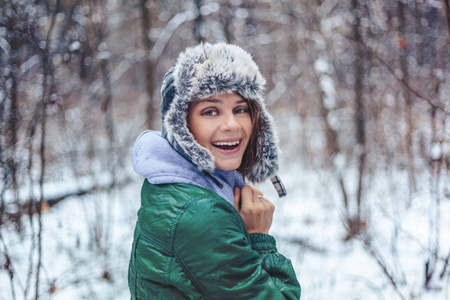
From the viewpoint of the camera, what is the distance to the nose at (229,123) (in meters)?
1.29

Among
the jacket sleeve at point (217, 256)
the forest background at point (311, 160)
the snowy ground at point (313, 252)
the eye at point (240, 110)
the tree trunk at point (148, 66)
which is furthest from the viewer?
the tree trunk at point (148, 66)

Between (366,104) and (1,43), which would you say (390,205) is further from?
(1,43)

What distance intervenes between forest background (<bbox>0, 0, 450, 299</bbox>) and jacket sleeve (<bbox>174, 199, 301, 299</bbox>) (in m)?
1.32

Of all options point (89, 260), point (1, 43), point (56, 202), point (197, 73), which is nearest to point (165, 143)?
point (197, 73)

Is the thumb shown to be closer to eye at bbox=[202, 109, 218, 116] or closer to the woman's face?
the woman's face

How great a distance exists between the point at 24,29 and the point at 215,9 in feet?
14.3

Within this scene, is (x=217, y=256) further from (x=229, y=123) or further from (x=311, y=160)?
(x=311, y=160)

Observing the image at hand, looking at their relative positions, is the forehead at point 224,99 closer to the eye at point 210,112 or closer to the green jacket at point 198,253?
the eye at point 210,112

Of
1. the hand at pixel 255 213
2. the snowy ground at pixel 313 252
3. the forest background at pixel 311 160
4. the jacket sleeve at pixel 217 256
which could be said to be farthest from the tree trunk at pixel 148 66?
the jacket sleeve at pixel 217 256

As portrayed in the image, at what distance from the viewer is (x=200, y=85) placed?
1.25 meters

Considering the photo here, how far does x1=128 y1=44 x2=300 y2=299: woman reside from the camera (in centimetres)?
106

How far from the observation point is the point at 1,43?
285cm

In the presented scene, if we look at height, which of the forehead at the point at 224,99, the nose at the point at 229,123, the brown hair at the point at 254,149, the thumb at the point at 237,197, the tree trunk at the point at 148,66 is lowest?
the thumb at the point at 237,197

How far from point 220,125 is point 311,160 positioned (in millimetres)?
4446
